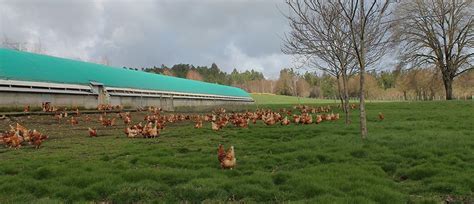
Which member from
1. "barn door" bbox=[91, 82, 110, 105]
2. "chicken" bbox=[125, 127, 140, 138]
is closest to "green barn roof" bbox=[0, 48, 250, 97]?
"barn door" bbox=[91, 82, 110, 105]

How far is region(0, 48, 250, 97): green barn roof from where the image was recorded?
1043 inches

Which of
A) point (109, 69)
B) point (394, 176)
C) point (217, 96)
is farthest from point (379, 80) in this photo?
point (394, 176)

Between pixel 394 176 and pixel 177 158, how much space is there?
4718 millimetres

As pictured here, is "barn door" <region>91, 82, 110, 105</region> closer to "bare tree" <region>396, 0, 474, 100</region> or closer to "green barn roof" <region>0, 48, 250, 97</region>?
"green barn roof" <region>0, 48, 250, 97</region>

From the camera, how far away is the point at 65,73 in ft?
103

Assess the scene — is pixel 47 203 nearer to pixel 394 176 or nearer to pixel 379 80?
pixel 394 176

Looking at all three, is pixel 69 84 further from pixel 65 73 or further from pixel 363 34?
pixel 363 34

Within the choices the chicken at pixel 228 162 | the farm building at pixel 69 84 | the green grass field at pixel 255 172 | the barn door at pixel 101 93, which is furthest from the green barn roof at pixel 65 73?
the chicken at pixel 228 162

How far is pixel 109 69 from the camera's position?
4016 centimetres

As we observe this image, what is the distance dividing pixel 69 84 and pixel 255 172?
85.1 feet

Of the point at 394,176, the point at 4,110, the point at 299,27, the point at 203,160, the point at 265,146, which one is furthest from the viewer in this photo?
the point at 4,110

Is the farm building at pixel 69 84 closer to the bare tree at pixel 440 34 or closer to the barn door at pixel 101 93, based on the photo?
the barn door at pixel 101 93

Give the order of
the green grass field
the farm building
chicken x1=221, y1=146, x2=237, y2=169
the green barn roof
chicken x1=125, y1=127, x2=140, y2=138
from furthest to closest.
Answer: the green barn roof → the farm building → chicken x1=125, y1=127, x2=140, y2=138 → chicken x1=221, y1=146, x2=237, y2=169 → the green grass field

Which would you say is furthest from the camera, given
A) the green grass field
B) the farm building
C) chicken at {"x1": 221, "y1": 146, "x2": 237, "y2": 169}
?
the farm building
